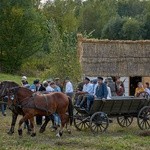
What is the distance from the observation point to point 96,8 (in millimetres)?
70250

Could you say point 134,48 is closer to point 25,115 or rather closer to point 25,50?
point 25,50

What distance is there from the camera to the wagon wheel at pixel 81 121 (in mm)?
15171

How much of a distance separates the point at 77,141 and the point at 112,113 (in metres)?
2.98

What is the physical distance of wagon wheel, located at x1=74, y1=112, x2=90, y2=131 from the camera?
15.2 m

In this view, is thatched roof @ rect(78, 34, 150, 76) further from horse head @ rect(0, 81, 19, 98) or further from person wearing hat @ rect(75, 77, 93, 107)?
horse head @ rect(0, 81, 19, 98)

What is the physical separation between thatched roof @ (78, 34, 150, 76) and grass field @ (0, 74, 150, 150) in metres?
12.7

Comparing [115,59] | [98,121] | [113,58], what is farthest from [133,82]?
[98,121]

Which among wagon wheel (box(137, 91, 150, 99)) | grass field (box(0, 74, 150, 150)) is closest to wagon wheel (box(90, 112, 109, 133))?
grass field (box(0, 74, 150, 150))

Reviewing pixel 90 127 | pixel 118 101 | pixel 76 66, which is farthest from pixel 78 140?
pixel 76 66

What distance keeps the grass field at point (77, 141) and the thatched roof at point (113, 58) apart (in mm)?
12672

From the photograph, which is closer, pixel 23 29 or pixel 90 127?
pixel 90 127

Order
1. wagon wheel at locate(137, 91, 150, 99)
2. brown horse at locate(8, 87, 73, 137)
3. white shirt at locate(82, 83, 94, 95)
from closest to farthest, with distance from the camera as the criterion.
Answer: brown horse at locate(8, 87, 73, 137) → white shirt at locate(82, 83, 94, 95) → wagon wheel at locate(137, 91, 150, 99)

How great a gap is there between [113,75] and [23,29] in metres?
13.5

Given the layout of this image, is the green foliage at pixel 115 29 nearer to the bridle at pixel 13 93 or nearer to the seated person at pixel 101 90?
the seated person at pixel 101 90
